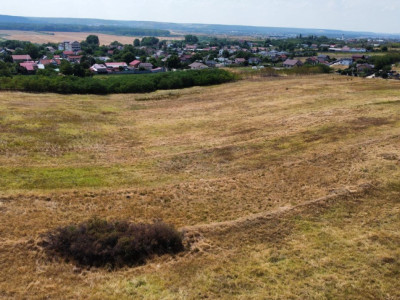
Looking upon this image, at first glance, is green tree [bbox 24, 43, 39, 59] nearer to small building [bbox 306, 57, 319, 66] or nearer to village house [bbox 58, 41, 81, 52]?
village house [bbox 58, 41, 81, 52]

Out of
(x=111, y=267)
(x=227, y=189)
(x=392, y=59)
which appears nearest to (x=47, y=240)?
(x=111, y=267)

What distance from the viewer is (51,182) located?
60.5 ft

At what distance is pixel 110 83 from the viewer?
166 feet

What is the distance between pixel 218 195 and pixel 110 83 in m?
38.5

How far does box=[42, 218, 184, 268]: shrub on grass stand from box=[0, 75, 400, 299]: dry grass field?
461 millimetres

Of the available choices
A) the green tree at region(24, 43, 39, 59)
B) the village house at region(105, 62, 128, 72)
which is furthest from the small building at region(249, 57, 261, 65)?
the green tree at region(24, 43, 39, 59)

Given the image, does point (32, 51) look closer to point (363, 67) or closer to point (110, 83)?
point (110, 83)

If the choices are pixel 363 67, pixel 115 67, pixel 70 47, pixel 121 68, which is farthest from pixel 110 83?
pixel 70 47

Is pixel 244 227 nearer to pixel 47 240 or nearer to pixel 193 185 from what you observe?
pixel 193 185

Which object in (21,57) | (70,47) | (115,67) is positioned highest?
(70,47)

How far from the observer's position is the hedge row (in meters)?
45.8

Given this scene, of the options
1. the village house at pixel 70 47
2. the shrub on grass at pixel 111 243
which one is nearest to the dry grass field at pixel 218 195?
the shrub on grass at pixel 111 243

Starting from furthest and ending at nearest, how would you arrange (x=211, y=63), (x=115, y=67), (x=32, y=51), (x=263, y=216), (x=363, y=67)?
(x=32, y=51)
(x=211, y=63)
(x=115, y=67)
(x=363, y=67)
(x=263, y=216)

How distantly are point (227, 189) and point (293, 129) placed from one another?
1335 cm
